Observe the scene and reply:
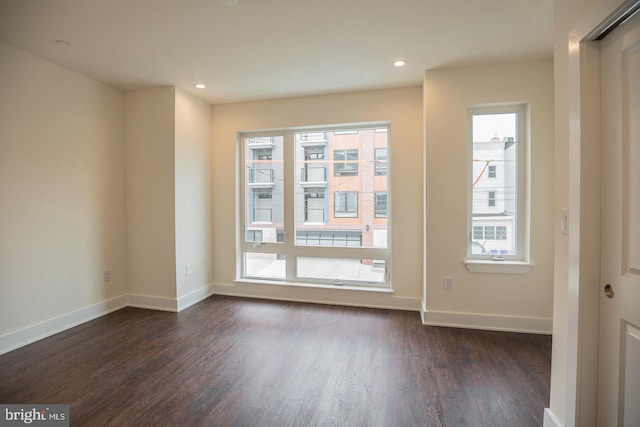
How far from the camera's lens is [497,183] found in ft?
9.86

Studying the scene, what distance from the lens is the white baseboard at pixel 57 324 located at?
8.14ft

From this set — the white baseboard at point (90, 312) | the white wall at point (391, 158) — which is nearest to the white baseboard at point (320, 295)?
the white wall at point (391, 158)

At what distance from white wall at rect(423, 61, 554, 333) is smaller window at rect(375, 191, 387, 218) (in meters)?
0.66

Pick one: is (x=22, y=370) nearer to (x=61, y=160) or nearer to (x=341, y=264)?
(x=61, y=160)

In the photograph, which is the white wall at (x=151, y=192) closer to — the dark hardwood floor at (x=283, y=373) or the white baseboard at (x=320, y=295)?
the dark hardwood floor at (x=283, y=373)

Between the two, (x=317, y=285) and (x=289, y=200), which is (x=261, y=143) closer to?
(x=289, y=200)

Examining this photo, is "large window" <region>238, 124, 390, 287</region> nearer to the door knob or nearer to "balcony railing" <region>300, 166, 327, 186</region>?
"balcony railing" <region>300, 166, 327, 186</region>

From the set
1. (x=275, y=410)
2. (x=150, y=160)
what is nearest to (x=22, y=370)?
(x=275, y=410)

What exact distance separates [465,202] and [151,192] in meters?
3.62

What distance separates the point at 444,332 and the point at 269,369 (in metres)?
1.77

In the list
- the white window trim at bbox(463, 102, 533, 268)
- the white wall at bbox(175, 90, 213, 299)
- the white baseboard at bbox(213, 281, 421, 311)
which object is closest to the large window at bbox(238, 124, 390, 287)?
the white baseboard at bbox(213, 281, 421, 311)

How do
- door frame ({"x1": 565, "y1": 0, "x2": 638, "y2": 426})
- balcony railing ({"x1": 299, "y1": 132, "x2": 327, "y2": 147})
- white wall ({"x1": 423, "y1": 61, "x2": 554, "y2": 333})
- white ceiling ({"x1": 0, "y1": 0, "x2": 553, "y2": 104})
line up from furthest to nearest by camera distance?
balcony railing ({"x1": 299, "y1": 132, "x2": 327, "y2": 147}) < white wall ({"x1": 423, "y1": 61, "x2": 554, "y2": 333}) < white ceiling ({"x1": 0, "y1": 0, "x2": 553, "y2": 104}) < door frame ({"x1": 565, "y1": 0, "x2": 638, "y2": 426})

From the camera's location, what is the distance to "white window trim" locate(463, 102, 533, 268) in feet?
9.39

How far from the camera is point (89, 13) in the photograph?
6.73ft
